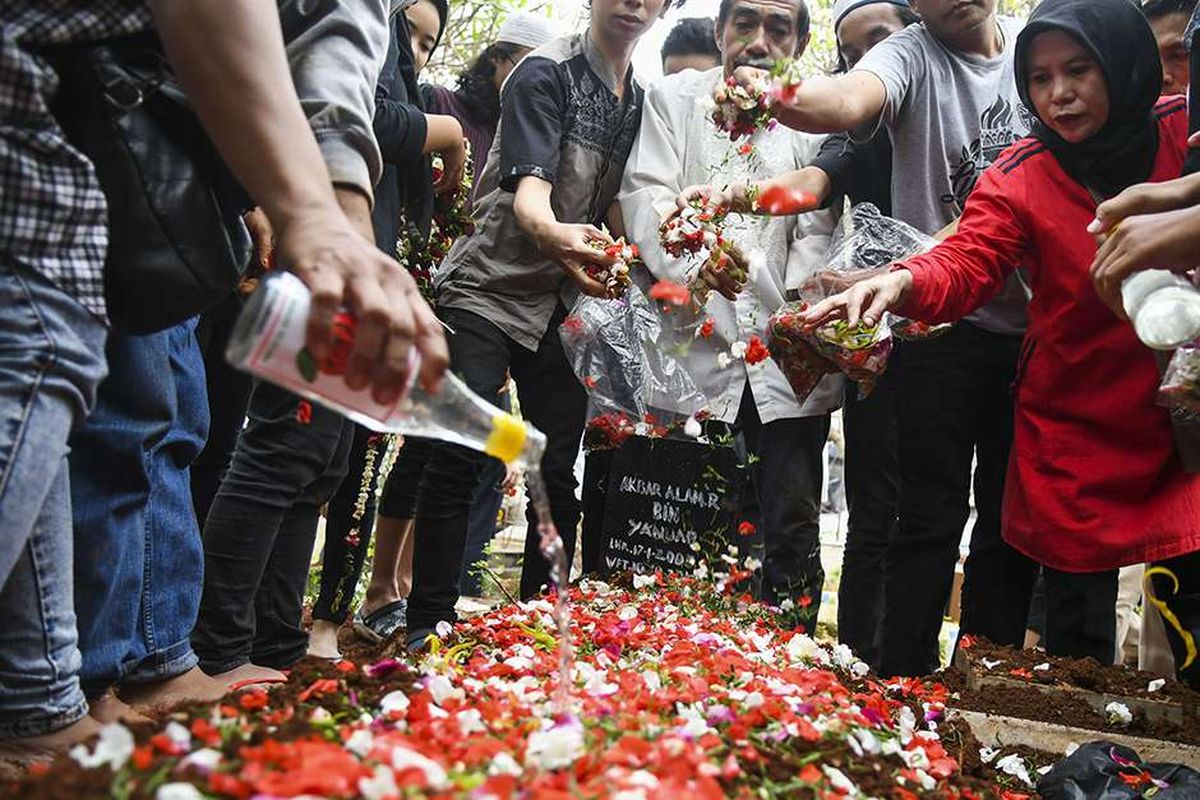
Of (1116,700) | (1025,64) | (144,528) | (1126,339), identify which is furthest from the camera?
(1025,64)

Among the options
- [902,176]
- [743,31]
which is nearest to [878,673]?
[902,176]

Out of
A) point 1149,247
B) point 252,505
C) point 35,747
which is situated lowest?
point 35,747

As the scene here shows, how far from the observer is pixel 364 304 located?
4.87 feet

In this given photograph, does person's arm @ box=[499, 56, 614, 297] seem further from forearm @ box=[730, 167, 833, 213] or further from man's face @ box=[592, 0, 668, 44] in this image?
forearm @ box=[730, 167, 833, 213]

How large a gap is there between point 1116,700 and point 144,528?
2435 millimetres

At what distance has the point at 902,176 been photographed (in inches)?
158

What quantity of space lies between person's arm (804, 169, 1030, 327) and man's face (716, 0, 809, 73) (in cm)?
106

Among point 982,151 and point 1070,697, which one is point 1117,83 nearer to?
point 982,151

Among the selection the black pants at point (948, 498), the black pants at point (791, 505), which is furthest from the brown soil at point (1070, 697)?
the black pants at point (791, 505)

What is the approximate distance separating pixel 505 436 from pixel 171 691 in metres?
1.05

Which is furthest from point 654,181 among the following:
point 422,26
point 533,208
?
point 422,26

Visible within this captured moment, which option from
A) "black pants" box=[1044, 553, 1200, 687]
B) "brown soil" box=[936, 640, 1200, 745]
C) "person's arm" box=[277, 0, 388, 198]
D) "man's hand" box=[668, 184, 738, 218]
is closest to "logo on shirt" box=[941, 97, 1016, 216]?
"man's hand" box=[668, 184, 738, 218]

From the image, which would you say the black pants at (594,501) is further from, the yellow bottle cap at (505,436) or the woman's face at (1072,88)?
the yellow bottle cap at (505,436)

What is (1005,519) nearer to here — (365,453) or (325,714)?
(365,453)
